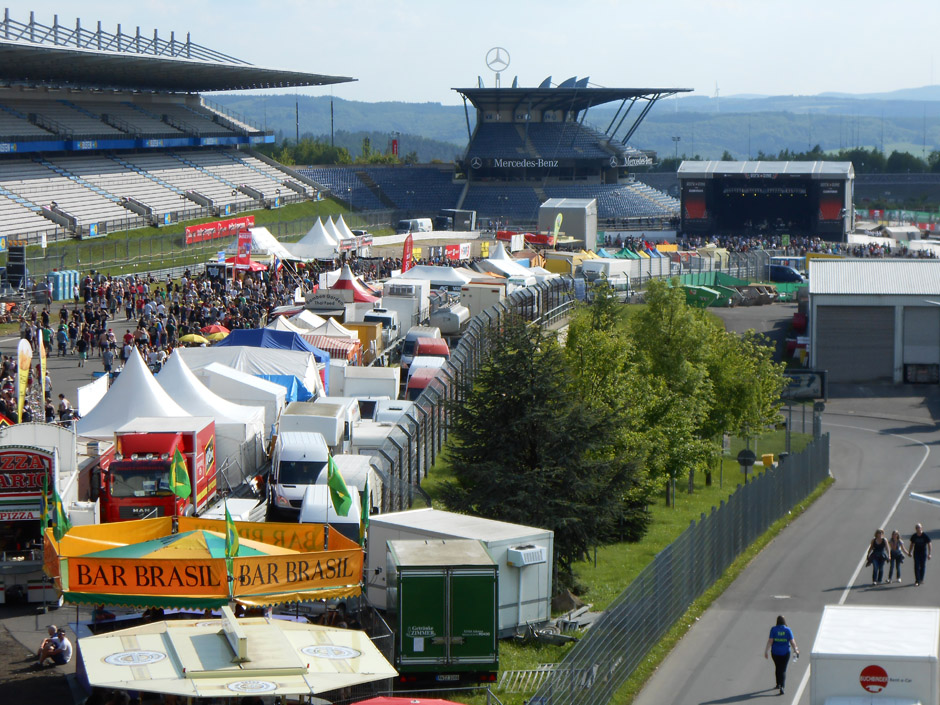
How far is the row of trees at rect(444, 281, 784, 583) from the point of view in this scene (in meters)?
23.0

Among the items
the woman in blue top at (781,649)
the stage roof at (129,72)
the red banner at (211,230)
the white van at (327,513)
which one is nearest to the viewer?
the woman in blue top at (781,649)

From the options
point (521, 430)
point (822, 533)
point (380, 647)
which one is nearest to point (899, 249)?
point (822, 533)

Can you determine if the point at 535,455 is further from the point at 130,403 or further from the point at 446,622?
the point at 130,403

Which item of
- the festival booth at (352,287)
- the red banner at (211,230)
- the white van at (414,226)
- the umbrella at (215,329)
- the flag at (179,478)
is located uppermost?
the white van at (414,226)

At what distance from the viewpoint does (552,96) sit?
111250mm

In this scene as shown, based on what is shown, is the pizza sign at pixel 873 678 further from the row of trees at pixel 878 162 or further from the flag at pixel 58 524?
the row of trees at pixel 878 162

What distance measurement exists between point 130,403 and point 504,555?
10.9 metres

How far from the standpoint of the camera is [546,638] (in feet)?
61.2

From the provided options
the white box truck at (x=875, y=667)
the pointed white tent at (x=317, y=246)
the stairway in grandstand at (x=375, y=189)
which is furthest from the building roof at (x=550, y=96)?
the white box truck at (x=875, y=667)

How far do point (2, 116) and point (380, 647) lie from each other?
63.0m

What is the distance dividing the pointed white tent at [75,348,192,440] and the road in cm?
1151

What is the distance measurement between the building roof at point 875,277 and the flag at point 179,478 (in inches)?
1342

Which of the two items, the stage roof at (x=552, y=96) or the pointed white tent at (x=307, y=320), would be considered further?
the stage roof at (x=552, y=96)

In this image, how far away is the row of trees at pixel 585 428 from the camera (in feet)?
75.5
